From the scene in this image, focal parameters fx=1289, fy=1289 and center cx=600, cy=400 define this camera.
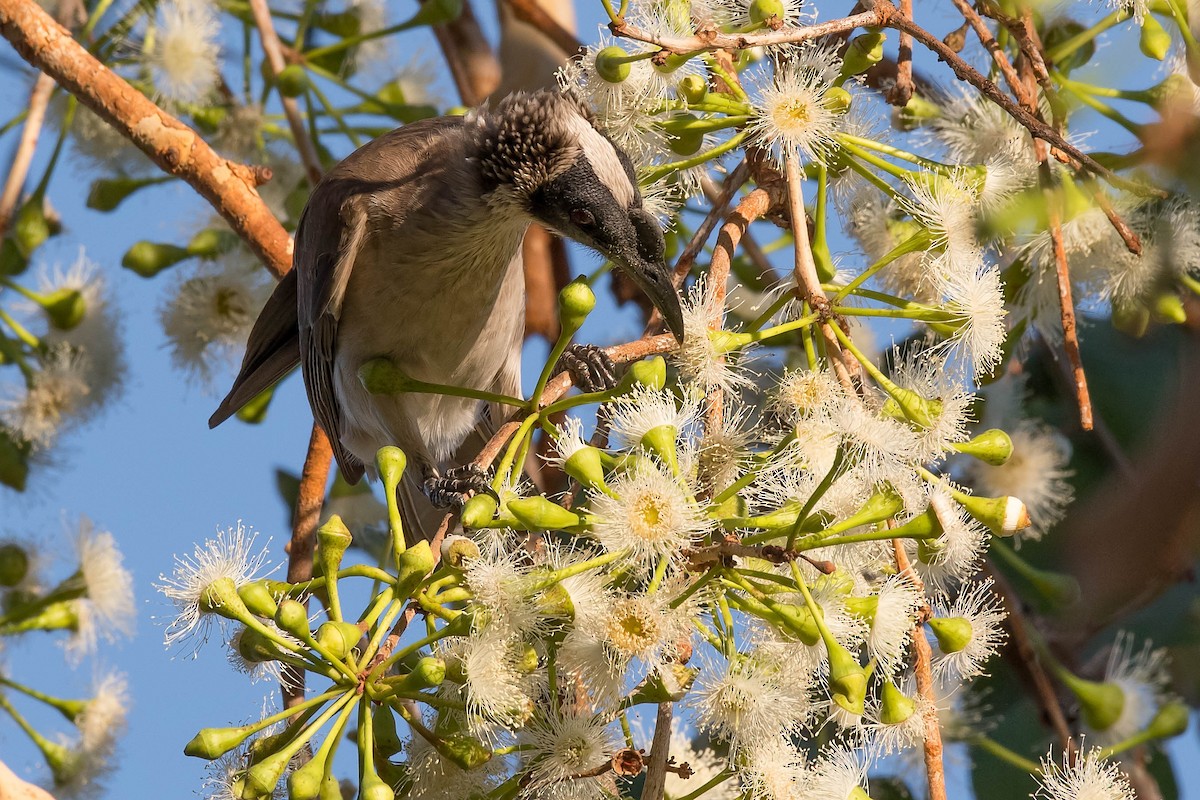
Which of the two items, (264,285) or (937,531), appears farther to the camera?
(264,285)

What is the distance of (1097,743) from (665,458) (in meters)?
1.32

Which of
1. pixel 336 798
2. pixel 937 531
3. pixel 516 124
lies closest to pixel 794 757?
pixel 937 531

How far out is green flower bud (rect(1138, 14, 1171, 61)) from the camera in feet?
7.72

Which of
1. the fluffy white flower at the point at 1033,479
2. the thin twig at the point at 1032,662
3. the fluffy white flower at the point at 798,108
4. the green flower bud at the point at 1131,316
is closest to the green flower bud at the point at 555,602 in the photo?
the fluffy white flower at the point at 798,108

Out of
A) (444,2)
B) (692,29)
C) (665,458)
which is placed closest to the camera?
(665,458)

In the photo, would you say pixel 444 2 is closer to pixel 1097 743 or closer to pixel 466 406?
pixel 466 406

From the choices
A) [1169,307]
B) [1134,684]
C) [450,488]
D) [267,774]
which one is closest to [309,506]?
[450,488]

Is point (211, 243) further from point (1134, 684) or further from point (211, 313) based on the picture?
point (1134, 684)

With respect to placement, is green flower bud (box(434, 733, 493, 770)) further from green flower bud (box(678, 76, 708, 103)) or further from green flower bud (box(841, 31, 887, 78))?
green flower bud (box(841, 31, 887, 78))

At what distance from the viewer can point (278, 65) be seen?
3527 millimetres

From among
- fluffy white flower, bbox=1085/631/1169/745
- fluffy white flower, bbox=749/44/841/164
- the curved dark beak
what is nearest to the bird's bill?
the curved dark beak

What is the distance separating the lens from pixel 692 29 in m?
2.29

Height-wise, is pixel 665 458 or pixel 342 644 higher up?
pixel 665 458

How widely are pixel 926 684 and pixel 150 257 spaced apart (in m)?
2.66
